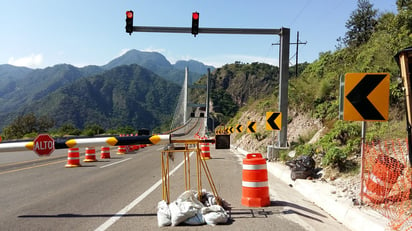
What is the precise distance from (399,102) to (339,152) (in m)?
4.24

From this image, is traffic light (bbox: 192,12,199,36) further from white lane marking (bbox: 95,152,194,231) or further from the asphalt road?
white lane marking (bbox: 95,152,194,231)

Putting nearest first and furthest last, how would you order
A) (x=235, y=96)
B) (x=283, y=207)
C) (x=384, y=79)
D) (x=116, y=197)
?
(x=384, y=79), (x=283, y=207), (x=116, y=197), (x=235, y=96)

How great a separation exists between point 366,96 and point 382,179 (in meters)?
1.56

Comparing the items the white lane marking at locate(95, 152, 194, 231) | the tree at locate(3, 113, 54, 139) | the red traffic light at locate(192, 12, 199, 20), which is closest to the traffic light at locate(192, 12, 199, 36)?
the red traffic light at locate(192, 12, 199, 20)

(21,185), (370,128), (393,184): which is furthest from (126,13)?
(393,184)

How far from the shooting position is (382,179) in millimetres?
6496

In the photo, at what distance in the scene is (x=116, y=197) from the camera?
8.14 metres

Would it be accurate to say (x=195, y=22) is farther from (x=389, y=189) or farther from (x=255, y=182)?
(x=389, y=189)

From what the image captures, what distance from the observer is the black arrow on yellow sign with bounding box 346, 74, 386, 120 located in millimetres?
6223

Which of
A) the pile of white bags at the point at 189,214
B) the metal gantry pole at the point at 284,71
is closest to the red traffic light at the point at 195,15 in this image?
the metal gantry pole at the point at 284,71

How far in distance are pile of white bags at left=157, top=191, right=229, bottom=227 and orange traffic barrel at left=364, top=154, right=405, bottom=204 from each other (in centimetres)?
274

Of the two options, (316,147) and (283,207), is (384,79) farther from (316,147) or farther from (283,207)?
(316,147)

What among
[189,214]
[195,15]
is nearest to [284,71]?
[195,15]

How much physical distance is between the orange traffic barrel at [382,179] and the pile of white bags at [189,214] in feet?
8.98
